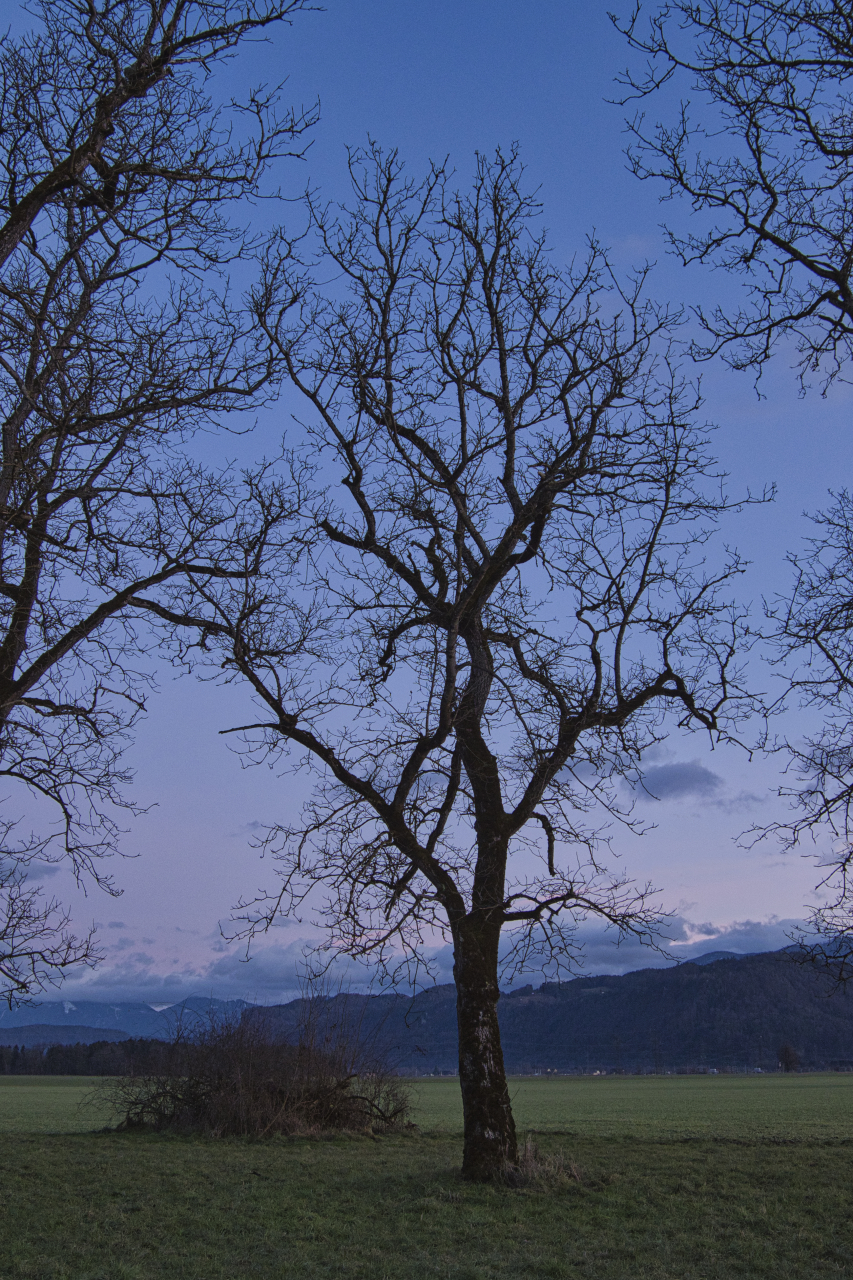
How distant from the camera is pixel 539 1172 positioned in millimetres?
11117

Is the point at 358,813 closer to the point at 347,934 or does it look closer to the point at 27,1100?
the point at 347,934

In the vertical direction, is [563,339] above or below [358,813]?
above

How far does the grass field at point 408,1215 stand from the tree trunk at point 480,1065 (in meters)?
0.47

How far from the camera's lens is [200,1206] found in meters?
10.4

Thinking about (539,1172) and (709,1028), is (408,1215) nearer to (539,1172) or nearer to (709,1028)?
(539,1172)

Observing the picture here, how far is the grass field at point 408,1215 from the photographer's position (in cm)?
792

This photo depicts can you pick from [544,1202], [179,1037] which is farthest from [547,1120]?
[544,1202]

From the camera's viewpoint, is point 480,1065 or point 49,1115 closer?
point 480,1065

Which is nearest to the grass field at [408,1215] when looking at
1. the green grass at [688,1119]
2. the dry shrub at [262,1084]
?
the dry shrub at [262,1084]

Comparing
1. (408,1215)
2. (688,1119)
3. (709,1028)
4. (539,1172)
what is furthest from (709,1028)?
(408,1215)

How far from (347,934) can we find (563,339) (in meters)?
8.05

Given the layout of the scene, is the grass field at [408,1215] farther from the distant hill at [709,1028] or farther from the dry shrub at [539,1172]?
the distant hill at [709,1028]

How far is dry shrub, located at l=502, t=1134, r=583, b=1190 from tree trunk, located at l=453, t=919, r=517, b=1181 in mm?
131

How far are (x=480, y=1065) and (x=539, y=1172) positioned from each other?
1.31 metres
